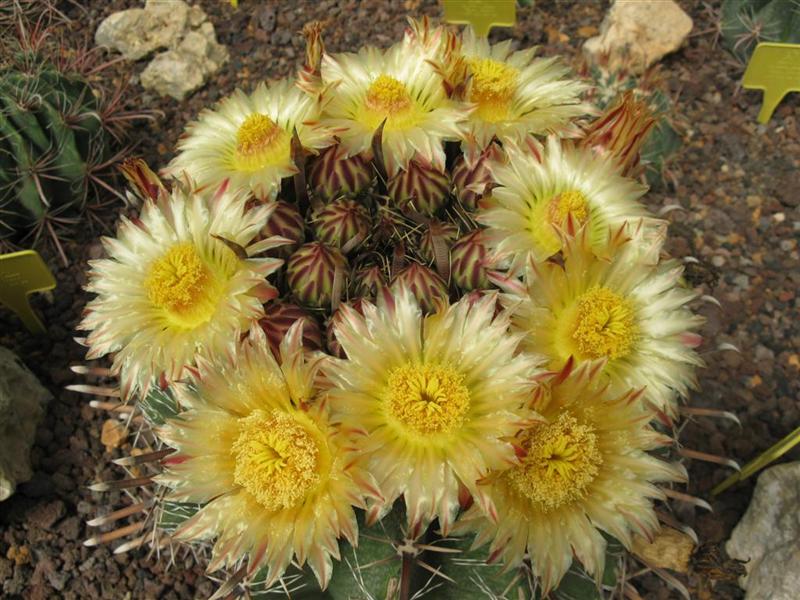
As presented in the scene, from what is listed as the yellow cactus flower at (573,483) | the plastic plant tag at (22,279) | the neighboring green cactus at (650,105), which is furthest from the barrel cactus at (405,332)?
the neighboring green cactus at (650,105)

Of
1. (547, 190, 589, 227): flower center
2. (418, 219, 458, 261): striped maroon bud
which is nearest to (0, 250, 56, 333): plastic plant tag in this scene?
(418, 219, 458, 261): striped maroon bud

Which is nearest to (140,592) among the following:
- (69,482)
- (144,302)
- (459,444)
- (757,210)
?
(69,482)

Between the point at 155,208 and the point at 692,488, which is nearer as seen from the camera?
the point at 155,208

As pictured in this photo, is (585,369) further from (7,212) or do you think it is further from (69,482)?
(7,212)

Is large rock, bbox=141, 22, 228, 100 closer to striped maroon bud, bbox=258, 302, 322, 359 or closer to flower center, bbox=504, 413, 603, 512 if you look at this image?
striped maroon bud, bbox=258, 302, 322, 359

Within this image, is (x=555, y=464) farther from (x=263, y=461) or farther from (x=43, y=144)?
(x=43, y=144)
